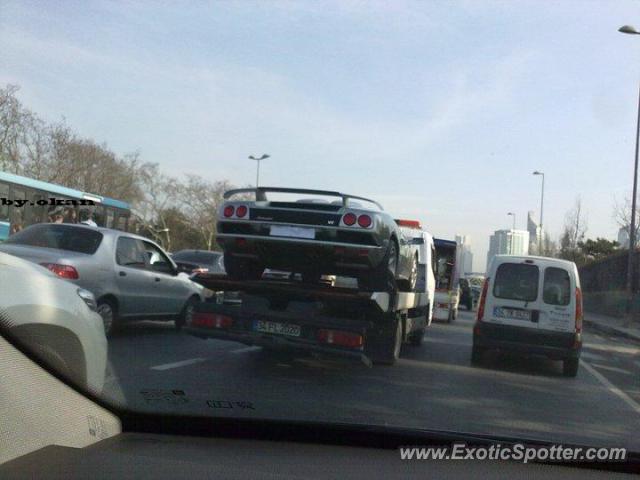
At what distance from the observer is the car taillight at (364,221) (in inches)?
302

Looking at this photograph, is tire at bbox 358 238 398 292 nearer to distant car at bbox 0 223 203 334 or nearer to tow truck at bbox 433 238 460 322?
distant car at bbox 0 223 203 334

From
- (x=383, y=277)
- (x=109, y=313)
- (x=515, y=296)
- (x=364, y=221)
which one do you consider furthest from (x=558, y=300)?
(x=109, y=313)

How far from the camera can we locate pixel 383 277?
27.9 ft

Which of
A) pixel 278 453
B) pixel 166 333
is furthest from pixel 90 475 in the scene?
pixel 166 333

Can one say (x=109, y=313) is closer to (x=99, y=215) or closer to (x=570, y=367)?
(x=570, y=367)

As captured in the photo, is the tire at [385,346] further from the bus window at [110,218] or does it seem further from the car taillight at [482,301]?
the bus window at [110,218]

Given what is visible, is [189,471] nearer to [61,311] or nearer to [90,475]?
[90,475]

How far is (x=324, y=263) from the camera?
26.8ft

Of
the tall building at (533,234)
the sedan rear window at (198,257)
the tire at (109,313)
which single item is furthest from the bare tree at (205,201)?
the tall building at (533,234)

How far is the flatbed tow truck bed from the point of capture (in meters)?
7.52

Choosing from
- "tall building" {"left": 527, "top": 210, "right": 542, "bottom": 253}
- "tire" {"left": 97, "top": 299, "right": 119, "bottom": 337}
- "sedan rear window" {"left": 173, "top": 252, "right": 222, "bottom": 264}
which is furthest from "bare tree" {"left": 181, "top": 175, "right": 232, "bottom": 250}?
"tall building" {"left": 527, "top": 210, "right": 542, "bottom": 253}

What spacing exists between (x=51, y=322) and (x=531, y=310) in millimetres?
8852

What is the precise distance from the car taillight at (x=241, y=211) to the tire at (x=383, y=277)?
1691mm

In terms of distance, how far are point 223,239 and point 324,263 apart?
1221 millimetres
